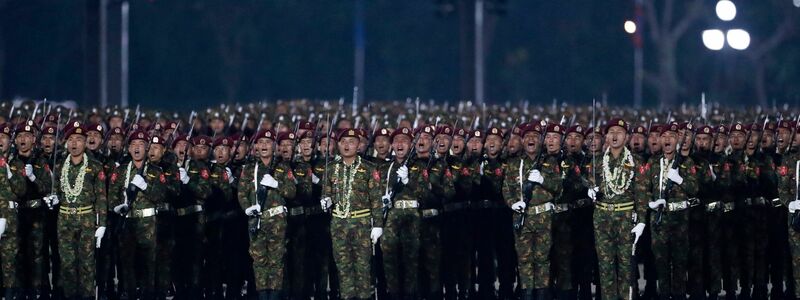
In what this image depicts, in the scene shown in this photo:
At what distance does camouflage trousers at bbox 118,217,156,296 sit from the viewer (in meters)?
15.9

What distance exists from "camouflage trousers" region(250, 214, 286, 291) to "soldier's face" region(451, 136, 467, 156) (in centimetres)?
231

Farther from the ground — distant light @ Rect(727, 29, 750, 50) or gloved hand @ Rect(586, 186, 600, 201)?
distant light @ Rect(727, 29, 750, 50)

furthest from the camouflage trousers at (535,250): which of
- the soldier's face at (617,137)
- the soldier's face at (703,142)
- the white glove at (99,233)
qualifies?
the white glove at (99,233)

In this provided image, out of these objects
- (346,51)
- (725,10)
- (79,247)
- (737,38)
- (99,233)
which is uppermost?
(346,51)

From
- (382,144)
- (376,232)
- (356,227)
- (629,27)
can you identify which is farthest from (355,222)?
(629,27)

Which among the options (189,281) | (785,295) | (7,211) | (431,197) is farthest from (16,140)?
(785,295)

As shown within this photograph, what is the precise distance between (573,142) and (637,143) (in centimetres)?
59

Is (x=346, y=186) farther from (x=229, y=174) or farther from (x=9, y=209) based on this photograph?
(x=9, y=209)

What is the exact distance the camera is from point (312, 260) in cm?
1738

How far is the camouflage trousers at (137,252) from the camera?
15.9m

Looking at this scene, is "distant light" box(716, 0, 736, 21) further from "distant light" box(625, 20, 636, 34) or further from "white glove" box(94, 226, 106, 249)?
"white glove" box(94, 226, 106, 249)

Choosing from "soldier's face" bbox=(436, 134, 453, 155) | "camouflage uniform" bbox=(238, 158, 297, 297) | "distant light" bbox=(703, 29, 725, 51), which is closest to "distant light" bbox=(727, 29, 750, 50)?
"distant light" bbox=(703, 29, 725, 51)

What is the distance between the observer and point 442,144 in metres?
17.1

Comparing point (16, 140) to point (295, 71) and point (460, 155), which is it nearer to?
point (460, 155)
